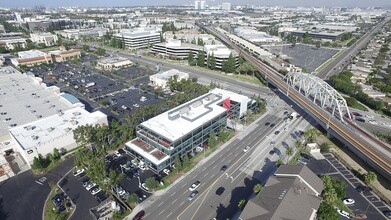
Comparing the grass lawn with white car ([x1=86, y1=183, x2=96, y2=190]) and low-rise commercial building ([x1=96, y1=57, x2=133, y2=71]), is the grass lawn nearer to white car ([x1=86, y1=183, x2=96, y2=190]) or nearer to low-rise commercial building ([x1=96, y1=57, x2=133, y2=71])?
white car ([x1=86, y1=183, x2=96, y2=190])

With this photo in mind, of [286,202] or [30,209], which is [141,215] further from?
[286,202]

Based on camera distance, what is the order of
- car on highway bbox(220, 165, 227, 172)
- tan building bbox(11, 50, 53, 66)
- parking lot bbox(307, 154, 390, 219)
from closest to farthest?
parking lot bbox(307, 154, 390, 219), car on highway bbox(220, 165, 227, 172), tan building bbox(11, 50, 53, 66)

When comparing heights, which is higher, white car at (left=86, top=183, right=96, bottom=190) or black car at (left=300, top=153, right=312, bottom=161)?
black car at (left=300, top=153, right=312, bottom=161)

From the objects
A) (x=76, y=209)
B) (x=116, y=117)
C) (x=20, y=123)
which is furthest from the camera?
(x=116, y=117)

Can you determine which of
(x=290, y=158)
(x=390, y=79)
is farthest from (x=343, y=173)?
(x=390, y=79)

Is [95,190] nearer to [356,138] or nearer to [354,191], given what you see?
[354,191]

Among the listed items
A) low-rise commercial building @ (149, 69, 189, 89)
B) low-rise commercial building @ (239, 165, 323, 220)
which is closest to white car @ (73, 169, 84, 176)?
low-rise commercial building @ (239, 165, 323, 220)
